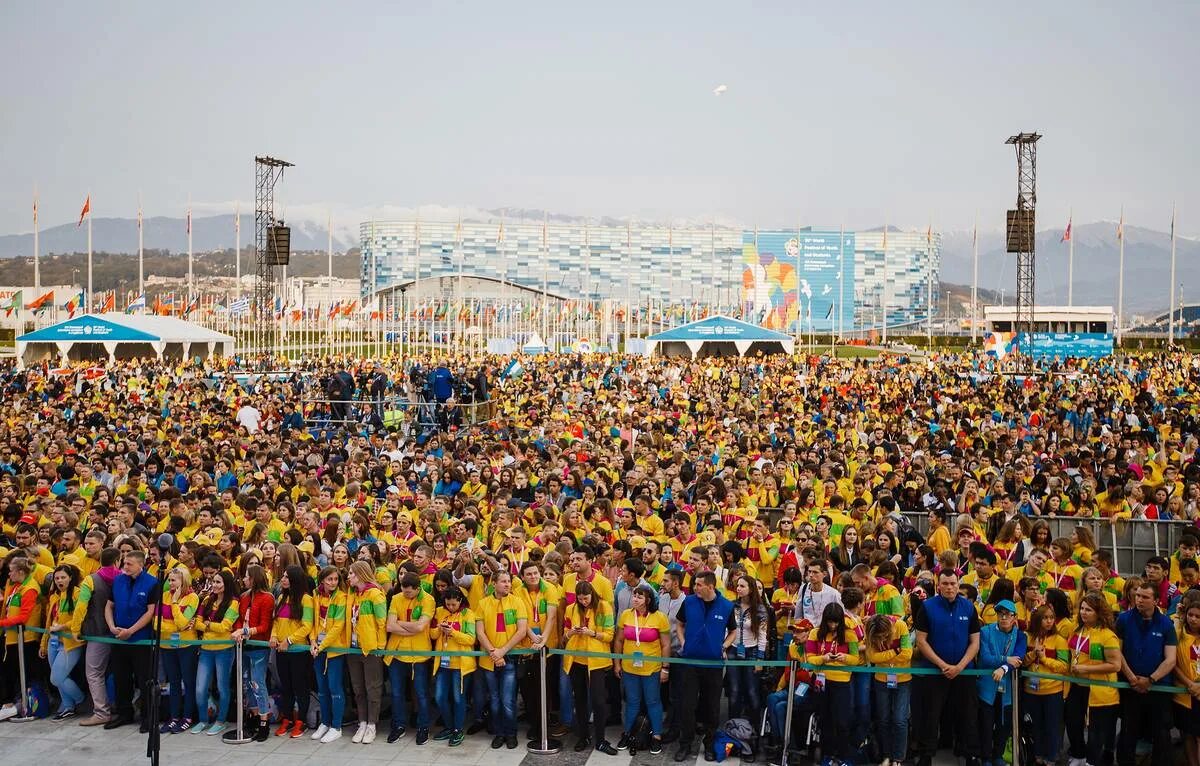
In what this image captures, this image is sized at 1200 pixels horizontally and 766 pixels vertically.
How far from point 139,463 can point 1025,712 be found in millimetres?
13538

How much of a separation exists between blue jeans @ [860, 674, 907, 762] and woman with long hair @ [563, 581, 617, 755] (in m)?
1.93

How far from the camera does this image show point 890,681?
7.59 metres

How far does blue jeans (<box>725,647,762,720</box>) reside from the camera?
26.7 ft

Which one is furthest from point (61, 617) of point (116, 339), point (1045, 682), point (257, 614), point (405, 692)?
point (116, 339)

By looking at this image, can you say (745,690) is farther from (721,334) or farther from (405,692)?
(721,334)

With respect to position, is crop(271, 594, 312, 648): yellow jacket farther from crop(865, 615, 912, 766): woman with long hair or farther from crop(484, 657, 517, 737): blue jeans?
crop(865, 615, 912, 766): woman with long hair

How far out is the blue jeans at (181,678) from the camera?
8.70 metres

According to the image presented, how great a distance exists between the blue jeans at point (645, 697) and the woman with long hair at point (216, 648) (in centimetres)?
303

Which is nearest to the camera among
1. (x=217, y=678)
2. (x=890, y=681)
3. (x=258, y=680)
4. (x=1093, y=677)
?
(x=1093, y=677)

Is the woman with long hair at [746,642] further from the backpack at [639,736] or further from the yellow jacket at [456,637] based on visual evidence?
the yellow jacket at [456,637]

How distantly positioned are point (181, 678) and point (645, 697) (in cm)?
369

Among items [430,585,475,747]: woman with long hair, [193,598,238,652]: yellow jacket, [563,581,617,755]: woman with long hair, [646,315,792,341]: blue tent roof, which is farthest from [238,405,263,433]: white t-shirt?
[646,315,792,341]: blue tent roof

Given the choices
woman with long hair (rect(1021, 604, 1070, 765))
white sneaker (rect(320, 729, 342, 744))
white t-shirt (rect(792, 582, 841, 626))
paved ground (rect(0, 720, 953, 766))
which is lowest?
paved ground (rect(0, 720, 953, 766))

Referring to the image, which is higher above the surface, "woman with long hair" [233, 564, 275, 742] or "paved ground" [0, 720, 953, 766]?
"woman with long hair" [233, 564, 275, 742]
